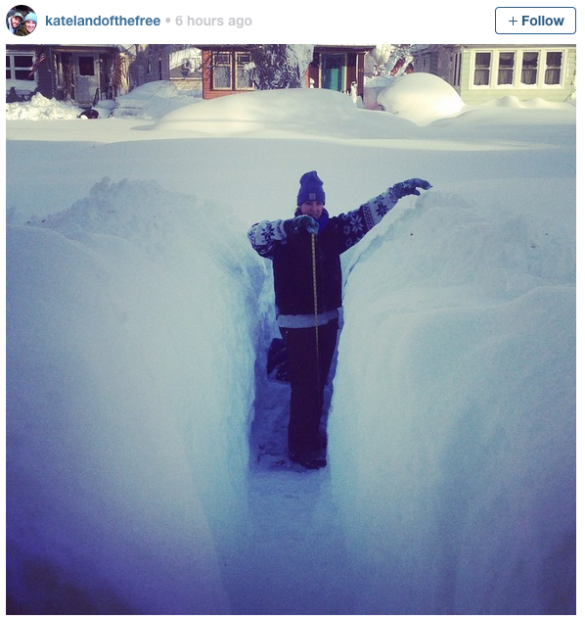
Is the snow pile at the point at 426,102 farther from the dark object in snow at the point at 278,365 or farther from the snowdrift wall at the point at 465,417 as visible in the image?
the snowdrift wall at the point at 465,417

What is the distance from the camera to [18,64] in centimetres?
270

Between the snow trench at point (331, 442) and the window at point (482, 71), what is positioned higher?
the window at point (482, 71)

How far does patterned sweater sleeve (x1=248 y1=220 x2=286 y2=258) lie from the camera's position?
2518 millimetres

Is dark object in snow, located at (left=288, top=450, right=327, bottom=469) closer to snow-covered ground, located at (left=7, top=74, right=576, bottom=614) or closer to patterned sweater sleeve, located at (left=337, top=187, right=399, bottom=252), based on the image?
snow-covered ground, located at (left=7, top=74, right=576, bottom=614)

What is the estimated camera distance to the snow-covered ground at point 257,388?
175 cm

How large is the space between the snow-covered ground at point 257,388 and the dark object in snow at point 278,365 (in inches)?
9.4

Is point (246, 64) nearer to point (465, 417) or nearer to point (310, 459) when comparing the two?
point (310, 459)

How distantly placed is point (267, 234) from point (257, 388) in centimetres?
91

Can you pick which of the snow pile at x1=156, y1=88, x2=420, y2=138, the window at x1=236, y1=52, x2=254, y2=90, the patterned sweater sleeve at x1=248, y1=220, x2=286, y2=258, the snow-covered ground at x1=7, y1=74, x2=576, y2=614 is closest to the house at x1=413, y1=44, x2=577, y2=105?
the snow-covered ground at x1=7, y1=74, x2=576, y2=614

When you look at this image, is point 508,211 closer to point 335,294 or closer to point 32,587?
point 335,294
